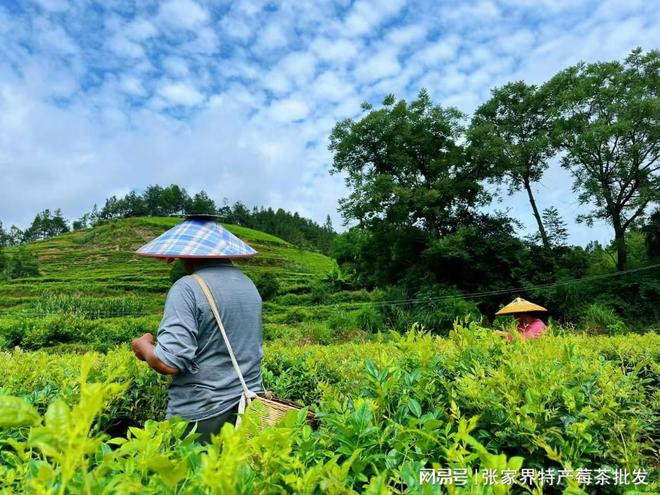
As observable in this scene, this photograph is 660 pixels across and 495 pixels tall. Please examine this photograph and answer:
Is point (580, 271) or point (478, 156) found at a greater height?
point (478, 156)

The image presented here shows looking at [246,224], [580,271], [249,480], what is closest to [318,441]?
[249,480]

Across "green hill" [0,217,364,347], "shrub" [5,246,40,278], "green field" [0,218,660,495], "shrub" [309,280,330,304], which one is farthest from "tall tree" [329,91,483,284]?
"shrub" [5,246,40,278]

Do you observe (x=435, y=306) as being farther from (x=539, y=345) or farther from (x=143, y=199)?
(x=143, y=199)

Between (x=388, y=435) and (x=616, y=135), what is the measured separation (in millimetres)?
21564

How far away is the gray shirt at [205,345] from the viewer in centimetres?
202

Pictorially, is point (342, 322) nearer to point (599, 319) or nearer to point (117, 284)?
point (599, 319)

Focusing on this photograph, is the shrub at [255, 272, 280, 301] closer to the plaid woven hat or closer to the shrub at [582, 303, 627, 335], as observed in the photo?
the shrub at [582, 303, 627, 335]

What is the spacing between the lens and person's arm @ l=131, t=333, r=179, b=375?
1.98 m

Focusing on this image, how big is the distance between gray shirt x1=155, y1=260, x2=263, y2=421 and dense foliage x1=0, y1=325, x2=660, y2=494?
0.36m

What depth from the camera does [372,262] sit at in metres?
24.2

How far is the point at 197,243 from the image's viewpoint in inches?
91.9

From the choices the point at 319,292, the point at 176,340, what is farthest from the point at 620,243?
the point at 319,292

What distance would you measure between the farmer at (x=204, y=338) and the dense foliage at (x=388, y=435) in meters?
0.36

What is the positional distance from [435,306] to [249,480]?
19.2 m
